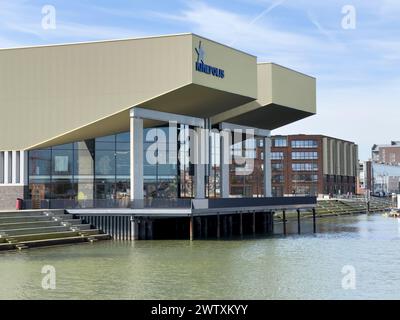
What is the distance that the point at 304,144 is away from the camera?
16062 cm

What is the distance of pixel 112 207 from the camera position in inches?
2018

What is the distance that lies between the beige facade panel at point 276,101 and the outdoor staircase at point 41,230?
61.2 feet

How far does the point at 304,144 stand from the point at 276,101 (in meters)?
98.1

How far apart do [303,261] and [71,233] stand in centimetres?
1787

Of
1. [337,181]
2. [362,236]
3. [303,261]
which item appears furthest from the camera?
[337,181]

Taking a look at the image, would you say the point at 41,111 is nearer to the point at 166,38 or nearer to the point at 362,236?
the point at 166,38

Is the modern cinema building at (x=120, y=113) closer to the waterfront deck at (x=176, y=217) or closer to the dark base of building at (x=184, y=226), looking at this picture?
the waterfront deck at (x=176, y=217)

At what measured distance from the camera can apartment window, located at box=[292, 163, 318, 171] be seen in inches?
6280

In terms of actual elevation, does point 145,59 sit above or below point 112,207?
above

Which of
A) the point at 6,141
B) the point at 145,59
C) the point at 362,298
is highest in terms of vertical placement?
the point at 145,59

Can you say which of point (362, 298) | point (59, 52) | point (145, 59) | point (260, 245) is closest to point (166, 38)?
point (145, 59)

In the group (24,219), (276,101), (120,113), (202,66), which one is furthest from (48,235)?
(276,101)

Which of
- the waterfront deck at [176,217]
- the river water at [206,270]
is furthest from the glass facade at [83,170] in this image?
the river water at [206,270]
